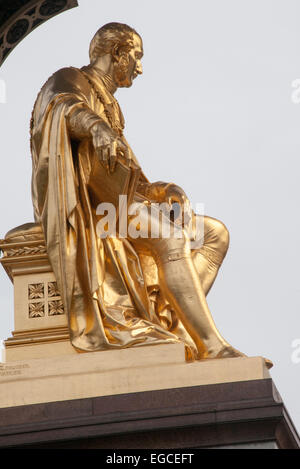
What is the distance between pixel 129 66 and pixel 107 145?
1149 mm

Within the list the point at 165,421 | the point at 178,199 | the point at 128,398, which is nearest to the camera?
the point at 165,421

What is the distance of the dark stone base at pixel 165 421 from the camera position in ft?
21.9

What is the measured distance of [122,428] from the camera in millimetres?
6711

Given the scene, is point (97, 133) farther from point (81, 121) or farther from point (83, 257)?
point (83, 257)

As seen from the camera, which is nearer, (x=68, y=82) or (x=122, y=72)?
(x=68, y=82)

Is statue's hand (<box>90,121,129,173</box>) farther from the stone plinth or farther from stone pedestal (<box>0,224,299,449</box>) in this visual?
the stone plinth

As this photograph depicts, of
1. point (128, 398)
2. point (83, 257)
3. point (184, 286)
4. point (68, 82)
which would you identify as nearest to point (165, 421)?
point (128, 398)

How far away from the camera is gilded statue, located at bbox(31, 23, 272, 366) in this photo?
24.3 ft

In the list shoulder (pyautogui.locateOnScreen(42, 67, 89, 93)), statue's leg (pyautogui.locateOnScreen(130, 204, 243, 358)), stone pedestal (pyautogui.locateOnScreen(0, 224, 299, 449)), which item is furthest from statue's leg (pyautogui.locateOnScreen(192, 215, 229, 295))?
shoulder (pyautogui.locateOnScreen(42, 67, 89, 93))

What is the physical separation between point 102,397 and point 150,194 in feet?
5.74

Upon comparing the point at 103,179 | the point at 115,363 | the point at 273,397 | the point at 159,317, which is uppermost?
the point at 103,179

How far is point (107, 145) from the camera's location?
24.8 feet

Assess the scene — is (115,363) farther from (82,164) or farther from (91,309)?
(82,164)

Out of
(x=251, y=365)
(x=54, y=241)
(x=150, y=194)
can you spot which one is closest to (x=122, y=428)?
(x=251, y=365)
